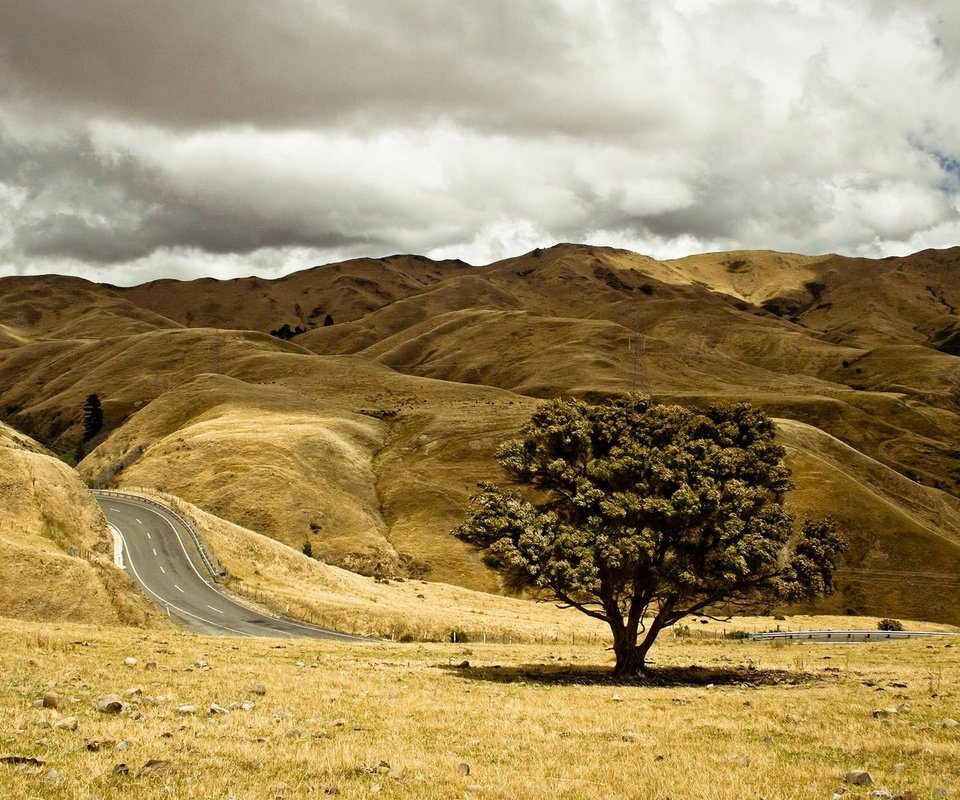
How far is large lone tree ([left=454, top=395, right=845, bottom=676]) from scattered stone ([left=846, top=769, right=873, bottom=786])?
16.4m

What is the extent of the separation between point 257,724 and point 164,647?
47.8ft

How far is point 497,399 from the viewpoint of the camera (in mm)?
178125

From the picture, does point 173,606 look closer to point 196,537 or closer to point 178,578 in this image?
point 178,578

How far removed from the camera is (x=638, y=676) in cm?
3150

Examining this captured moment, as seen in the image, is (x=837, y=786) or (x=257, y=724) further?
(x=257, y=724)

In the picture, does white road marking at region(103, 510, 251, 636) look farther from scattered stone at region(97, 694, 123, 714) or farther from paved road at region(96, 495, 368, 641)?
scattered stone at region(97, 694, 123, 714)

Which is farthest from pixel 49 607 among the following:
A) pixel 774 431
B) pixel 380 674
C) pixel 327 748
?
pixel 774 431

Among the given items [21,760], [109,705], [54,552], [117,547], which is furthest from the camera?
[117,547]

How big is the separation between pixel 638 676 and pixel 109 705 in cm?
Result: 2087

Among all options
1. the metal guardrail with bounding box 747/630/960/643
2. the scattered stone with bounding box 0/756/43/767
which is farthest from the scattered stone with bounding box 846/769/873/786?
the metal guardrail with bounding box 747/630/960/643

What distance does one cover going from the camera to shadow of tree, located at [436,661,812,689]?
29.2 m

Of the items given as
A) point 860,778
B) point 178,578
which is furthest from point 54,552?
point 860,778

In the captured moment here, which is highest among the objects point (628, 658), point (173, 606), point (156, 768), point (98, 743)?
point (98, 743)

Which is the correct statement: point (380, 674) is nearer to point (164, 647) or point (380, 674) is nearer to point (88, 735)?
point (164, 647)
